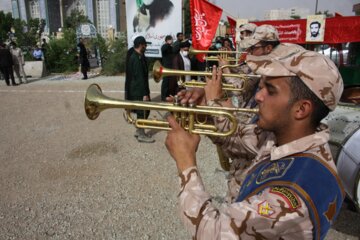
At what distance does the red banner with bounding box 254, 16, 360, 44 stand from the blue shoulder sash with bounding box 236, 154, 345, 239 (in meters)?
9.56

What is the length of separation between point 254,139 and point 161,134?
157 inches

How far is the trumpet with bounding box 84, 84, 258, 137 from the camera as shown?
5.04ft

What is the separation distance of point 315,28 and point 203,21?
6.84 meters

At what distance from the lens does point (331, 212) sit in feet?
3.34

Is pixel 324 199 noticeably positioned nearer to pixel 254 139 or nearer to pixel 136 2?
pixel 254 139

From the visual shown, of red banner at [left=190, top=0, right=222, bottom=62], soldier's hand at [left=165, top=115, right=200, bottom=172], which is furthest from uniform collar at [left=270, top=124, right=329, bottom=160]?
red banner at [left=190, top=0, right=222, bottom=62]

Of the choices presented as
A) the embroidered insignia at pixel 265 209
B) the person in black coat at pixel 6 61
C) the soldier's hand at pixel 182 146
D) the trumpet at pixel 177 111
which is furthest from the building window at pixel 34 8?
the embroidered insignia at pixel 265 209

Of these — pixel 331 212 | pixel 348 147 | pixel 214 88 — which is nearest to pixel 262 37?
pixel 214 88

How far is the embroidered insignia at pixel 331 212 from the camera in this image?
1.00 meters

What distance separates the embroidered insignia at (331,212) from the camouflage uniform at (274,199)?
0.01 m

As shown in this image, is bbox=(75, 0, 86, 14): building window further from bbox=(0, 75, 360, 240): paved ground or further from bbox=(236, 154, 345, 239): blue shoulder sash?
bbox=(236, 154, 345, 239): blue shoulder sash

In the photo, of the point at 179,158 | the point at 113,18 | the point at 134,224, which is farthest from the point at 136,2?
the point at 113,18

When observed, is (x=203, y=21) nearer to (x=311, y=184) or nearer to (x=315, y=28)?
(x=311, y=184)

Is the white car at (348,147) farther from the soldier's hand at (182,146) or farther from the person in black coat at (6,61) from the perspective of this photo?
the person in black coat at (6,61)
